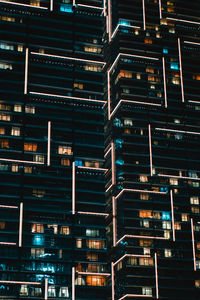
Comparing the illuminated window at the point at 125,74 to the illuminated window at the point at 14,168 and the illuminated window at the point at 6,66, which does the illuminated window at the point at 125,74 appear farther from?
the illuminated window at the point at 14,168

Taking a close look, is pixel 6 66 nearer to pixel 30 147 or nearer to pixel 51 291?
pixel 30 147

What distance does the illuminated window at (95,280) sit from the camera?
371ft

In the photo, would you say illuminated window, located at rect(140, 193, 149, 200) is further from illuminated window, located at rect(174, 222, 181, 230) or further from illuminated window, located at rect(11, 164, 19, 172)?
illuminated window, located at rect(11, 164, 19, 172)

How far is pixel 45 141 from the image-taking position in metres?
122

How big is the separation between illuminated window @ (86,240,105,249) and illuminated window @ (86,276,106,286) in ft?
19.8

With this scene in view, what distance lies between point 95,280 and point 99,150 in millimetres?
28572

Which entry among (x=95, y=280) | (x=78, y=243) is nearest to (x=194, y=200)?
(x=78, y=243)

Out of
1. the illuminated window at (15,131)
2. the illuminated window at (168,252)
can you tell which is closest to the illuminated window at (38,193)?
the illuminated window at (15,131)

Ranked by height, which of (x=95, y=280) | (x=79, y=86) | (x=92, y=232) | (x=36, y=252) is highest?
(x=79, y=86)

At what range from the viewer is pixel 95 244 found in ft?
381

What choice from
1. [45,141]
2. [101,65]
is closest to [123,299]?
[45,141]

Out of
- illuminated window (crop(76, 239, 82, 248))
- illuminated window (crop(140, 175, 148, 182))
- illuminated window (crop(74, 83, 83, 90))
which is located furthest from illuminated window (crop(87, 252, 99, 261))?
illuminated window (crop(74, 83, 83, 90))

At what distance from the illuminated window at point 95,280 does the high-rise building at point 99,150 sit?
8.7 inches

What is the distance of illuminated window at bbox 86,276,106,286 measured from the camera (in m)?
113
